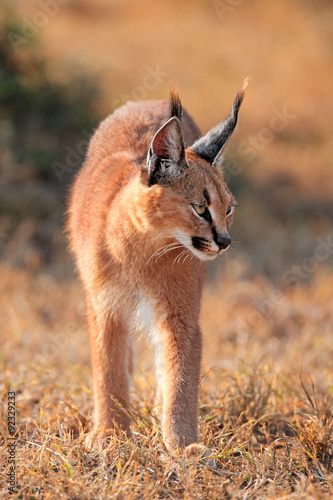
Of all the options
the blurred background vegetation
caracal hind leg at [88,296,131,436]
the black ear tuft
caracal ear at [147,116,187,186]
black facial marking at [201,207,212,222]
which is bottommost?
the blurred background vegetation

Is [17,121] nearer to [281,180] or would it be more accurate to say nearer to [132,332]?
[281,180]

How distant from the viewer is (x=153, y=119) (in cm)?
457

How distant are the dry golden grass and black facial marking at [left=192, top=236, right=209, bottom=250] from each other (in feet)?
3.55

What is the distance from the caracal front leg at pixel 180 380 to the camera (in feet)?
11.9

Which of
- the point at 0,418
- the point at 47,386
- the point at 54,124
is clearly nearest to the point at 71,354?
the point at 47,386

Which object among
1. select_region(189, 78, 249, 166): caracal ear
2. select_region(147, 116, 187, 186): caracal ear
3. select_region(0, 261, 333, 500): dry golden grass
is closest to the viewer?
select_region(0, 261, 333, 500): dry golden grass

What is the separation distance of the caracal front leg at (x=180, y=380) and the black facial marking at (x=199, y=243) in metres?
0.49

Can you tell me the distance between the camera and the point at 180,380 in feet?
12.1

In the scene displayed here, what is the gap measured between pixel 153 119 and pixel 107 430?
2.10 metres

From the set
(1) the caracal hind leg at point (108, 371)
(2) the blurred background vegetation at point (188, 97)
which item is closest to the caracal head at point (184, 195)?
(1) the caracal hind leg at point (108, 371)

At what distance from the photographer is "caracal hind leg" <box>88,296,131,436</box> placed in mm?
3975

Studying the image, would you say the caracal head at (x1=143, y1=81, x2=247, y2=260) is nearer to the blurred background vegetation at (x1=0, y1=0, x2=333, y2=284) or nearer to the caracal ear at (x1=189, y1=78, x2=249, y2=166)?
the caracal ear at (x1=189, y1=78, x2=249, y2=166)

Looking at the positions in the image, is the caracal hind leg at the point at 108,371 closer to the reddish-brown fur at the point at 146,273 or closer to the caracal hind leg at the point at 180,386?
the reddish-brown fur at the point at 146,273

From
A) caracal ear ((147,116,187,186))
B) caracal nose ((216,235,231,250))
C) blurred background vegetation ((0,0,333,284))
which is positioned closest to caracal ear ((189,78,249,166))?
caracal ear ((147,116,187,186))
